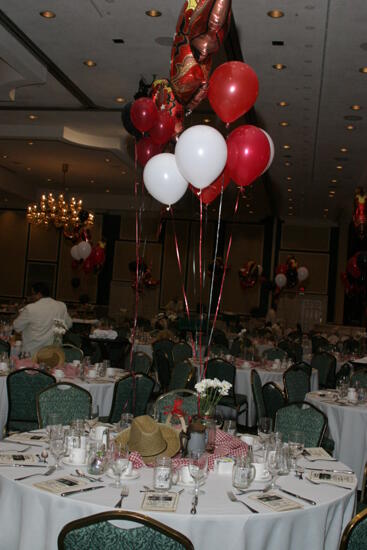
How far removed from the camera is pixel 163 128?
605 centimetres

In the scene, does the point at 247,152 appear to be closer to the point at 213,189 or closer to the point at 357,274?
the point at 213,189

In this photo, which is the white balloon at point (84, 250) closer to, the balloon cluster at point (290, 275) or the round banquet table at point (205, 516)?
the balloon cluster at point (290, 275)

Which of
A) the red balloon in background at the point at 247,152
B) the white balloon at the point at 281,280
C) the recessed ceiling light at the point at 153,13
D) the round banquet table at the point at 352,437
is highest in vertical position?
the recessed ceiling light at the point at 153,13

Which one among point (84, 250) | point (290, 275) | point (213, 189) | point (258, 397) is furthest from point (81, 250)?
point (213, 189)

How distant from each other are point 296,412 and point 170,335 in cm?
664

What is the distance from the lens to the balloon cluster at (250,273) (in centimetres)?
2286

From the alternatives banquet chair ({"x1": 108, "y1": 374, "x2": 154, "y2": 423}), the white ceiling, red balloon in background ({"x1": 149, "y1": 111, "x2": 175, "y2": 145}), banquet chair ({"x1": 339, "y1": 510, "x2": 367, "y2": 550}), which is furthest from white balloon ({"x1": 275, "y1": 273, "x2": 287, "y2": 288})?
banquet chair ({"x1": 339, "y1": 510, "x2": 367, "y2": 550})

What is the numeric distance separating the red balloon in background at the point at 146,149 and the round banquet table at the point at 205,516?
3.62 meters

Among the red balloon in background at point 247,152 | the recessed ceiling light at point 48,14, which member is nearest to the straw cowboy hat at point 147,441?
the red balloon in background at point 247,152

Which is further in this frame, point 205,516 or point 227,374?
point 227,374

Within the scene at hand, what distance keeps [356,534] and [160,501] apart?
0.84 m

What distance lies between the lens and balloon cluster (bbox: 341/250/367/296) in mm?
15508

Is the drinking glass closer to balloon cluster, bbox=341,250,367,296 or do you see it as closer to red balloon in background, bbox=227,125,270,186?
red balloon in background, bbox=227,125,270,186

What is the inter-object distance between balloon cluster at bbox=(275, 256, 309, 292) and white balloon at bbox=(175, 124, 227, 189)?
17785 millimetres
